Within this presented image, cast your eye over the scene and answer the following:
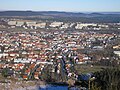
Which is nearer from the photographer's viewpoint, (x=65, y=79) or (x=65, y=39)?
(x=65, y=79)

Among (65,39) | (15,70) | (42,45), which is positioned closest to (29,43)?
(42,45)

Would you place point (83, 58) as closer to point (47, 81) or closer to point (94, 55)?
point (94, 55)

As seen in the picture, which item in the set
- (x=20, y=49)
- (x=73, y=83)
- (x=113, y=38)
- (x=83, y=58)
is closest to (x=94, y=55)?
(x=83, y=58)

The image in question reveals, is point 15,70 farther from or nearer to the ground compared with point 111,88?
nearer to the ground

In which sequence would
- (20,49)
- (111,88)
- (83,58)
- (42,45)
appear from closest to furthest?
(111,88) → (83,58) → (20,49) → (42,45)

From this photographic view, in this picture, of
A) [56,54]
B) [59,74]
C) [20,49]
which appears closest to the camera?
[59,74]

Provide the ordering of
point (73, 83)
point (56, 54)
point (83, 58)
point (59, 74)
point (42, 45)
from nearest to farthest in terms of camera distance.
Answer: point (73, 83)
point (59, 74)
point (83, 58)
point (56, 54)
point (42, 45)

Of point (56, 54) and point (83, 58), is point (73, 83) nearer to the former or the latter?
point (83, 58)

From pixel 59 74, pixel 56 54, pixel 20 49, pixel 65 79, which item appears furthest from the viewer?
pixel 20 49

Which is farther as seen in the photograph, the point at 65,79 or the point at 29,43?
the point at 29,43
